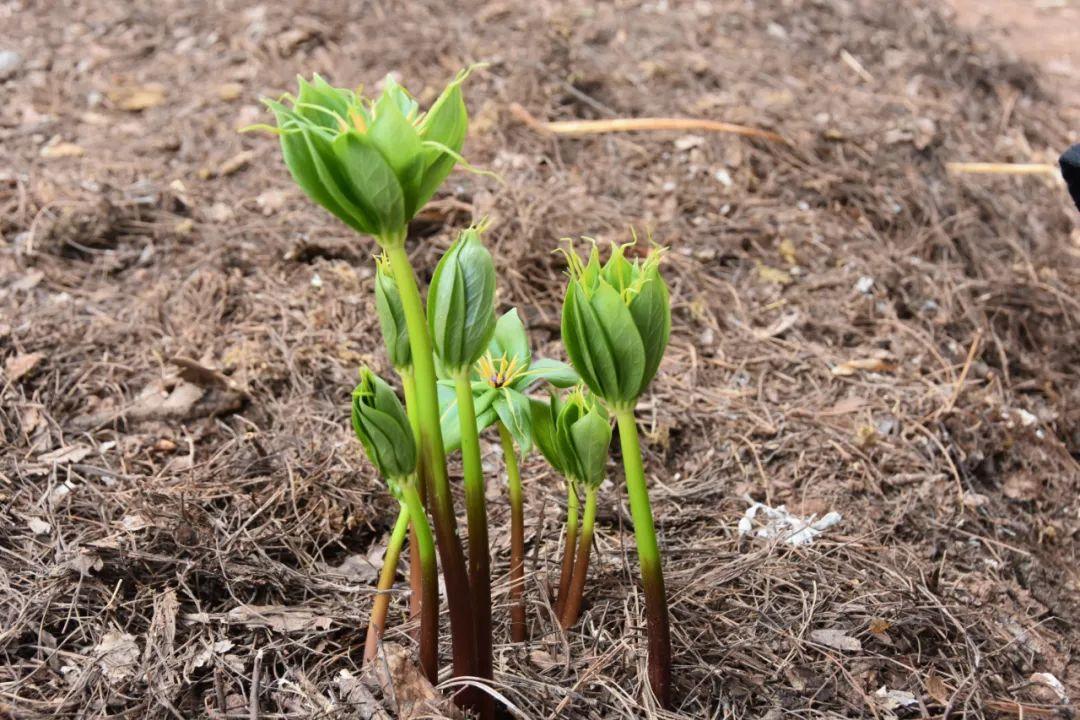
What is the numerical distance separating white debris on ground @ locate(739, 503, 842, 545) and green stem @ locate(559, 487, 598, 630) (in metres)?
0.54

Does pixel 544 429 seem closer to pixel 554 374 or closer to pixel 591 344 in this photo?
pixel 554 374

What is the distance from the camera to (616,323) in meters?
1.41

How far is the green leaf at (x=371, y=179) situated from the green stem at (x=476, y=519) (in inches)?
10.7

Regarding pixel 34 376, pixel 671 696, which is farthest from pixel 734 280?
pixel 34 376

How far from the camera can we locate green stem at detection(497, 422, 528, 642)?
1722mm

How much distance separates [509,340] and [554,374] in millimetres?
125

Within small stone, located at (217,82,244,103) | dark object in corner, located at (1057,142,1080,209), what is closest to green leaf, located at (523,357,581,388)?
dark object in corner, located at (1057,142,1080,209)

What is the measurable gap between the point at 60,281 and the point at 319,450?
1.18 m

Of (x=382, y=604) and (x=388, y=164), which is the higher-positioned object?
(x=388, y=164)

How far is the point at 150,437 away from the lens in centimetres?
242

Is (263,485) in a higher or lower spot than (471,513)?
lower

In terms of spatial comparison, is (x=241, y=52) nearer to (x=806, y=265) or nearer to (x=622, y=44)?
(x=622, y=44)

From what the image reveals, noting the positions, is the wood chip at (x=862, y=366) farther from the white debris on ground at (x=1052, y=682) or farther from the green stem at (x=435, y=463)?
the green stem at (x=435, y=463)

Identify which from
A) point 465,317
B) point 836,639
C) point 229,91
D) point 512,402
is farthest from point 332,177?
point 229,91
